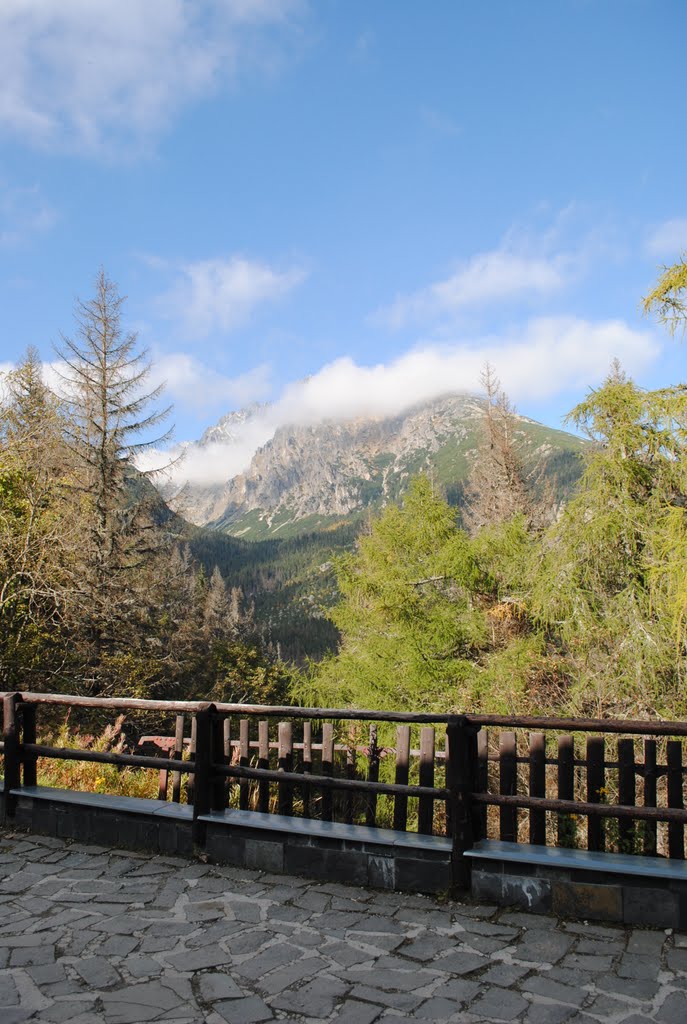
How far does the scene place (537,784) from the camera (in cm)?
467

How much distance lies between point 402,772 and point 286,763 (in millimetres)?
1323

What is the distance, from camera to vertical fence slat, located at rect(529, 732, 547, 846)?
451cm

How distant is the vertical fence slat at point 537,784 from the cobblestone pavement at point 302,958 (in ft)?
1.93

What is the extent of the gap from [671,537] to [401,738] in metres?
4.34

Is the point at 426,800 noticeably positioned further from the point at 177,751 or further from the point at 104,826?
the point at 177,751

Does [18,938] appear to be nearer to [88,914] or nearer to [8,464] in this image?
[88,914]

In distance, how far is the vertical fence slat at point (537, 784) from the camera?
4512mm

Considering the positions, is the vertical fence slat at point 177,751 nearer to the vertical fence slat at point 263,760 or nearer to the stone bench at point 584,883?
the vertical fence slat at point 263,760

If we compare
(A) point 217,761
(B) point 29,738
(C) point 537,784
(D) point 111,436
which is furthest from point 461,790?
(D) point 111,436


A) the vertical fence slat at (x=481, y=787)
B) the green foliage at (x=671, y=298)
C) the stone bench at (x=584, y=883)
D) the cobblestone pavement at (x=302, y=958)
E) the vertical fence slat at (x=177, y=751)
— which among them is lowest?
the vertical fence slat at (x=177, y=751)

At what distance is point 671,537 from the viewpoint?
25.5ft

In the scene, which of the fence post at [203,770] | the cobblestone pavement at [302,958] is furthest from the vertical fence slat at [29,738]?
the fence post at [203,770]

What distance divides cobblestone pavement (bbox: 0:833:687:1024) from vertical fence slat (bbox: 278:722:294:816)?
95 centimetres

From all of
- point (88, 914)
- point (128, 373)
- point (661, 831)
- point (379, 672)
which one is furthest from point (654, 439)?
point (128, 373)
